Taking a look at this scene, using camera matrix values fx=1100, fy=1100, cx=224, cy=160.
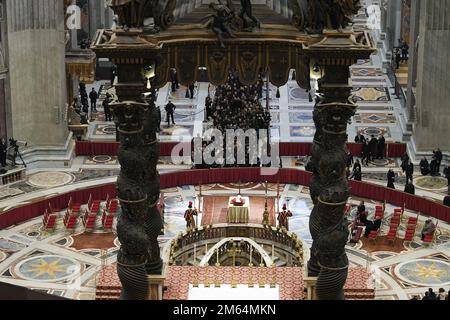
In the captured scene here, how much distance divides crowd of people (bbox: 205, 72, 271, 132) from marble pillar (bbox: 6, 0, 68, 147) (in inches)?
182

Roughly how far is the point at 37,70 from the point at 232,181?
6549mm

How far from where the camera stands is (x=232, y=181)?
30.5 m

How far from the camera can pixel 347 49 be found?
1648 centimetres

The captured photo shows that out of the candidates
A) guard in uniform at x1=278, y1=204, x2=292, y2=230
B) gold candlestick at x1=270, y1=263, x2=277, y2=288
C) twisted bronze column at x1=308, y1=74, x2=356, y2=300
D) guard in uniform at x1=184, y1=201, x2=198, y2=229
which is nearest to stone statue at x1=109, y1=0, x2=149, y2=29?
twisted bronze column at x1=308, y1=74, x2=356, y2=300

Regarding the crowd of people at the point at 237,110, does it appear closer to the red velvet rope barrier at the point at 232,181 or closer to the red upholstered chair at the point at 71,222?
the red velvet rope barrier at the point at 232,181

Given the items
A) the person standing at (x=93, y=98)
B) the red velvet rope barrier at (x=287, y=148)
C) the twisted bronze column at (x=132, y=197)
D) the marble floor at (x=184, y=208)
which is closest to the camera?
the twisted bronze column at (x=132, y=197)

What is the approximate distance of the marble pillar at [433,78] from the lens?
104 ft

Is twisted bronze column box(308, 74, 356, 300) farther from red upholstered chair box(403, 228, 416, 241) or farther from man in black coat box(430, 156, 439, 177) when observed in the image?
man in black coat box(430, 156, 439, 177)

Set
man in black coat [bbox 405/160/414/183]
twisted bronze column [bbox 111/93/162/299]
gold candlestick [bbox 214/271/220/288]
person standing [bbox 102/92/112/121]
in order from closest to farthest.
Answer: twisted bronze column [bbox 111/93/162/299]
gold candlestick [bbox 214/271/220/288]
man in black coat [bbox 405/160/414/183]
person standing [bbox 102/92/112/121]

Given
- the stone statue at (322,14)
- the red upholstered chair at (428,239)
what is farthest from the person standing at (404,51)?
the stone statue at (322,14)

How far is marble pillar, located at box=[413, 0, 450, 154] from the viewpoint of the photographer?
104ft

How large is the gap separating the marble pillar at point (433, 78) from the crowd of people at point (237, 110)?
182 inches

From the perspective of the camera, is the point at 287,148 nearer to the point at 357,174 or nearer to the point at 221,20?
the point at 357,174

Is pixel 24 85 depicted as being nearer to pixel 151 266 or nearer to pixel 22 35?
pixel 22 35
